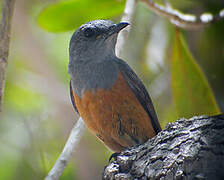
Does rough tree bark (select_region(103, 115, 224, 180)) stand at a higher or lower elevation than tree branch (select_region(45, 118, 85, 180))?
higher

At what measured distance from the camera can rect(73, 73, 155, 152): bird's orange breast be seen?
435cm

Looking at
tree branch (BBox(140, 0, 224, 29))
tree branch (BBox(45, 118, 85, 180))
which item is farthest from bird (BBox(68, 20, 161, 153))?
tree branch (BBox(140, 0, 224, 29))

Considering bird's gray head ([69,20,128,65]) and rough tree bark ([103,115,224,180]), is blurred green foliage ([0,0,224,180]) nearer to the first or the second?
bird's gray head ([69,20,128,65])

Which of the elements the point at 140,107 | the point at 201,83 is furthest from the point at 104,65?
the point at 201,83

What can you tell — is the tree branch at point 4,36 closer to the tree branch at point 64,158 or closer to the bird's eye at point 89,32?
the tree branch at point 64,158

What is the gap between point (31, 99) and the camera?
9.55 meters

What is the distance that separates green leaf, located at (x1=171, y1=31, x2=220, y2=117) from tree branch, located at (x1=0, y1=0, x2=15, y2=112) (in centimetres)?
256

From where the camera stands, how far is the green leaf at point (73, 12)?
606 cm

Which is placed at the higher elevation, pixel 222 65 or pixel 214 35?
pixel 214 35

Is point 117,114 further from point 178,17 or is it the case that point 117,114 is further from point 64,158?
point 178,17

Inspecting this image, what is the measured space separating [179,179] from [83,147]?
5.69 meters

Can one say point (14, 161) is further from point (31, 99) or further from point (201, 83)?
point (201, 83)

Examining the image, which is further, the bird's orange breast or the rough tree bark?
the bird's orange breast

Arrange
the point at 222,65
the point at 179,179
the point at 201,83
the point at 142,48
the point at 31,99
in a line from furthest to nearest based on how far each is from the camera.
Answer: the point at 31,99, the point at 142,48, the point at 222,65, the point at 201,83, the point at 179,179
